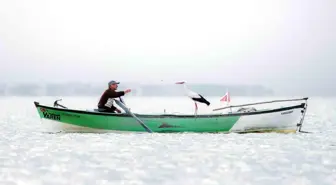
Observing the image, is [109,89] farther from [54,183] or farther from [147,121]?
[54,183]

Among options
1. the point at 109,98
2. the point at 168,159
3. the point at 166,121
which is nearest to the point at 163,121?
the point at 166,121

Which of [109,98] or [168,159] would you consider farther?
[109,98]

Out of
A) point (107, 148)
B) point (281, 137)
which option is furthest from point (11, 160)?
point (281, 137)

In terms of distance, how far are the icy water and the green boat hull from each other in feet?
1.09

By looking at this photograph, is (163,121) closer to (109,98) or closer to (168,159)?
(109,98)

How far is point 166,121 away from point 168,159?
6769 millimetres

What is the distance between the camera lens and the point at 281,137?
2197 centimetres

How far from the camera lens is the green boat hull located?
22125mm

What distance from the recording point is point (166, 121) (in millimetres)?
22297

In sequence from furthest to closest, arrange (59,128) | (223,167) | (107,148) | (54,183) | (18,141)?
1. (59,128)
2. (18,141)
3. (107,148)
4. (223,167)
5. (54,183)

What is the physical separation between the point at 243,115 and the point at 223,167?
8.55 meters

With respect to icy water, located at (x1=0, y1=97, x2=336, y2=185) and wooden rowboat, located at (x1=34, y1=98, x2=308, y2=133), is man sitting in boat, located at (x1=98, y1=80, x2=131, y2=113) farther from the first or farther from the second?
icy water, located at (x1=0, y1=97, x2=336, y2=185)

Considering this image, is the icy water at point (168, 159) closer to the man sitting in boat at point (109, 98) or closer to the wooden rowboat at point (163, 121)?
the wooden rowboat at point (163, 121)

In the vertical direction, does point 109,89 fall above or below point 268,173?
above
